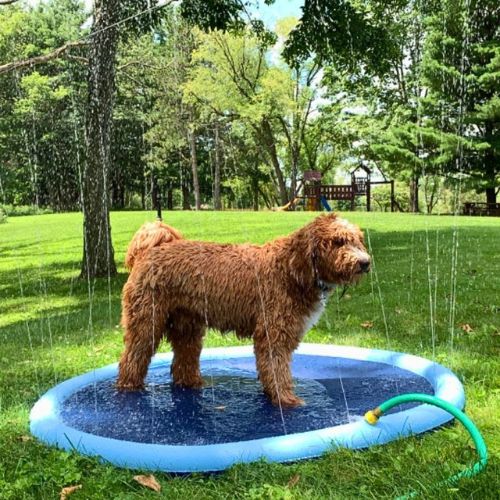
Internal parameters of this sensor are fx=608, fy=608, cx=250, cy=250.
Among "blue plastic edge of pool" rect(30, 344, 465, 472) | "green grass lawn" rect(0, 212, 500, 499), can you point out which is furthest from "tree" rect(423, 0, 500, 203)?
"blue plastic edge of pool" rect(30, 344, 465, 472)

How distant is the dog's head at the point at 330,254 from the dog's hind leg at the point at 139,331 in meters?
1.01

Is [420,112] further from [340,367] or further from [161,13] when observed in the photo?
[340,367]

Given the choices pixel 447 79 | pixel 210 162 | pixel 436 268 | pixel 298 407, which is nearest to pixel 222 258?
pixel 298 407

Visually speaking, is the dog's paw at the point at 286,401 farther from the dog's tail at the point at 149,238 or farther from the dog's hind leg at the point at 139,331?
the dog's tail at the point at 149,238

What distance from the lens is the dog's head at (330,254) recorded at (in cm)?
373

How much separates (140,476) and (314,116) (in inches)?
1371

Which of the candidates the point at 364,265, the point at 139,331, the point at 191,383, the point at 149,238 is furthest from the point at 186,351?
the point at 364,265

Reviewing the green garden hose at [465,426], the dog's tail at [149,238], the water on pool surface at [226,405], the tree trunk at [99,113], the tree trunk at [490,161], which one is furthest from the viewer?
the tree trunk at [490,161]

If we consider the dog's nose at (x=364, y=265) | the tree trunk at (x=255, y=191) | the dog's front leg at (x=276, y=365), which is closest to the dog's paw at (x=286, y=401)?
the dog's front leg at (x=276, y=365)

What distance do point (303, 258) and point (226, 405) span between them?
3.64 ft

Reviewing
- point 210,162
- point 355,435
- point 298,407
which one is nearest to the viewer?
point 355,435

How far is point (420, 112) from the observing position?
93.4 feet

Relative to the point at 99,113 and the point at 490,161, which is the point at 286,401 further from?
the point at 490,161

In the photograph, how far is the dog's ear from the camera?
3.88 meters
